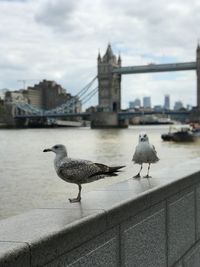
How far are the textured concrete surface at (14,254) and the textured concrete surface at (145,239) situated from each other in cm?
104

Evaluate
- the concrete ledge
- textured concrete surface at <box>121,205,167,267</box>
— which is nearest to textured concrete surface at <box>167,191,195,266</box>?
the concrete ledge

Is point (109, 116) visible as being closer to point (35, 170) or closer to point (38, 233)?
point (35, 170)

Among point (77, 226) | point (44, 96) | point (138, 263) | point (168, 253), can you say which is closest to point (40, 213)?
point (77, 226)

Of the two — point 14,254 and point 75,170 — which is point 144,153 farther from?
point 14,254

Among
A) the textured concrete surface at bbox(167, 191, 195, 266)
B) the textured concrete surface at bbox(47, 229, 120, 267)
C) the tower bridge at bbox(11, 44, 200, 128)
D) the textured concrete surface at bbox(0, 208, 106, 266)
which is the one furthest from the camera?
the tower bridge at bbox(11, 44, 200, 128)

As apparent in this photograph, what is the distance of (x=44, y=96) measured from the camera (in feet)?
535

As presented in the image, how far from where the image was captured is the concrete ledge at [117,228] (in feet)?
7.89

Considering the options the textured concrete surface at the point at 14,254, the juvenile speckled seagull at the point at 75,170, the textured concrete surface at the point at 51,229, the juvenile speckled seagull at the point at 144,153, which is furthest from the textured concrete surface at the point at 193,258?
the textured concrete surface at the point at 14,254

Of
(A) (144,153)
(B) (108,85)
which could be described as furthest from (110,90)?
(A) (144,153)

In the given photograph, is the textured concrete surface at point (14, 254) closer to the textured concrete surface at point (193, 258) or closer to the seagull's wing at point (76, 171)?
the seagull's wing at point (76, 171)

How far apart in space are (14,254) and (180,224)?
2367 mm

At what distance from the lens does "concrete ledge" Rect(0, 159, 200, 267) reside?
2404 millimetres

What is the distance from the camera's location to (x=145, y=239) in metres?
3.51

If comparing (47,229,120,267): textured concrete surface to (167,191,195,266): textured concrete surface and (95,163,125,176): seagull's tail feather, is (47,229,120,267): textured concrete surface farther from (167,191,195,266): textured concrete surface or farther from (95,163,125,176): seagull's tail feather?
(167,191,195,266): textured concrete surface
